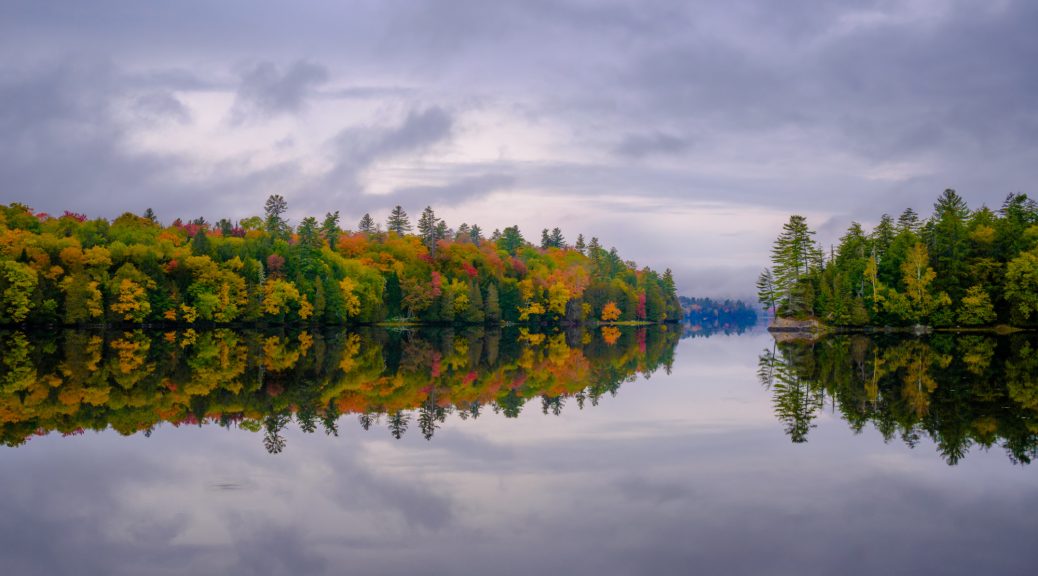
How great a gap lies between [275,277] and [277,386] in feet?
229

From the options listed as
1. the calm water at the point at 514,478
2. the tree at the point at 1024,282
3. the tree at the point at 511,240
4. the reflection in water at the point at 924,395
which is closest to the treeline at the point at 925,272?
the tree at the point at 1024,282

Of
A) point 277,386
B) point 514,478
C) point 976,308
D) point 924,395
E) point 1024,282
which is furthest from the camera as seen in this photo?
point 976,308

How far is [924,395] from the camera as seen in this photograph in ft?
78.1

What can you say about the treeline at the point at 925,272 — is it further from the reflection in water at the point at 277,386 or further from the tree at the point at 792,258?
the reflection in water at the point at 277,386

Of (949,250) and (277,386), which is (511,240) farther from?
(277,386)

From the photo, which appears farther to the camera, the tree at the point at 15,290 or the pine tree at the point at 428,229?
the pine tree at the point at 428,229

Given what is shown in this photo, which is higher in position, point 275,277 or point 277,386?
point 275,277

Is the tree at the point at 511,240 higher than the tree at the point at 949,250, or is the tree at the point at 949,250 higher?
the tree at the point at 511,240

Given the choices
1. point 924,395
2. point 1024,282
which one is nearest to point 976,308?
point 1024,282

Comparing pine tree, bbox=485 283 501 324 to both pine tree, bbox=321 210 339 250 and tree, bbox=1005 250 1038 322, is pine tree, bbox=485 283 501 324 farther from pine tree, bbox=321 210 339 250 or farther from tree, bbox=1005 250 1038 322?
tree, bbox=1005 250 1038 322

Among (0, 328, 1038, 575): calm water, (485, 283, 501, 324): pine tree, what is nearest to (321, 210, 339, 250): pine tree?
(485, 283, 501, 324): pine tree

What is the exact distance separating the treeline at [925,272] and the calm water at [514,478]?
2109 inches

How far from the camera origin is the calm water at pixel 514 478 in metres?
9.73

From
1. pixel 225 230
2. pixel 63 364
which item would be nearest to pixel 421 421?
pixel 63 364
